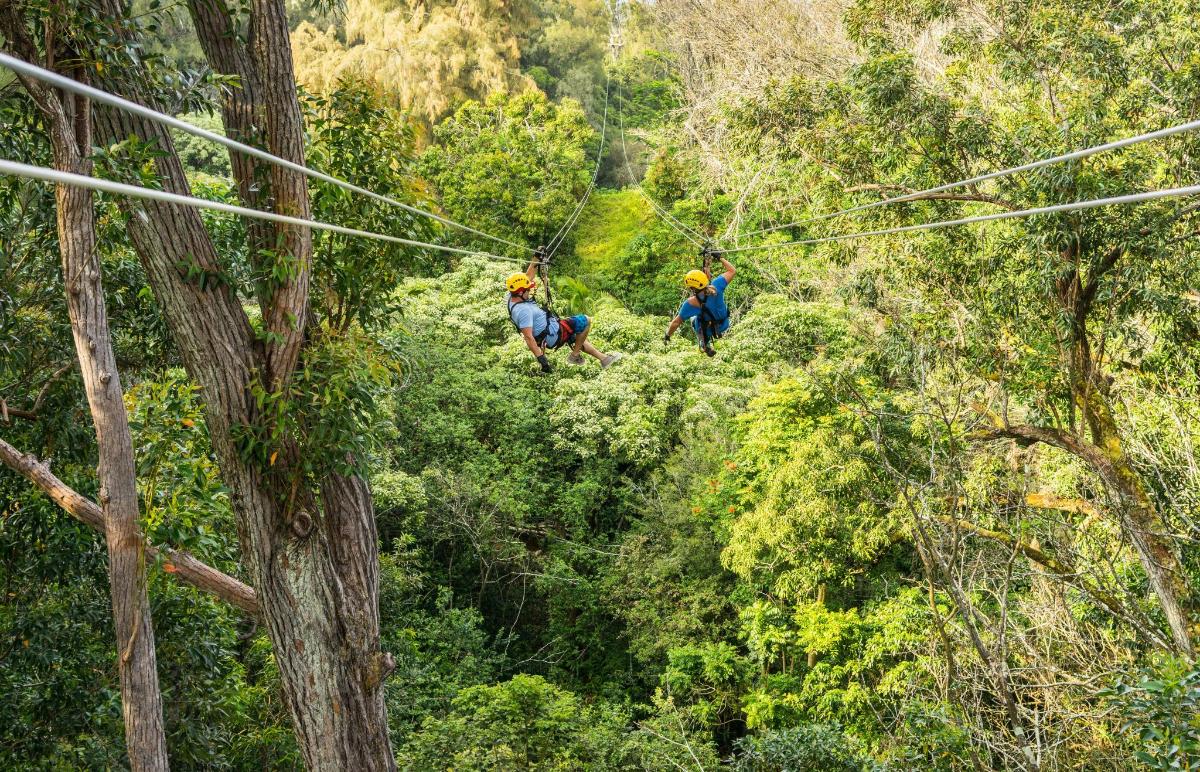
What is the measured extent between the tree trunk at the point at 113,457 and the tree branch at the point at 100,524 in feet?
0.95

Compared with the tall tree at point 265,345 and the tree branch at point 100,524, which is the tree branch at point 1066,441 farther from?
the tree branch at point 100,524

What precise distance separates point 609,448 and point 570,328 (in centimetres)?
1004

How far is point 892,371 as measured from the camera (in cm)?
942

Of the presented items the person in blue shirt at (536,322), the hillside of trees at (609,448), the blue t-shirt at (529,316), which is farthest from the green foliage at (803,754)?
the blue t-shirt at (529,316)

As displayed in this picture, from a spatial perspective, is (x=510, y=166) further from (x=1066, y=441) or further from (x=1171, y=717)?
(x=1171, y=717)

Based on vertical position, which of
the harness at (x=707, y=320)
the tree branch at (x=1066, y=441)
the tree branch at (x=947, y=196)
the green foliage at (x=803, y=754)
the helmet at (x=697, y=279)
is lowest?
the green foliage at (x=803, y=754)

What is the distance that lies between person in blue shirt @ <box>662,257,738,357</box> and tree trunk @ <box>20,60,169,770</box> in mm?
3878

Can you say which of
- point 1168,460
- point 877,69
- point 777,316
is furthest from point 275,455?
point 777,316

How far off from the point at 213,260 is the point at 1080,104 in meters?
6.61

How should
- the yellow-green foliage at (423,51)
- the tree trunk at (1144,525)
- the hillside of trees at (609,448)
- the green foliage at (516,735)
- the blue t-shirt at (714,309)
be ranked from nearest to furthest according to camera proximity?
the hillside of trees at (609,448), the blue t-shirt at (714,309), the tree trunk at (1144,525), the green foliage at (516,735), the yellow-green foliage at (423,51)

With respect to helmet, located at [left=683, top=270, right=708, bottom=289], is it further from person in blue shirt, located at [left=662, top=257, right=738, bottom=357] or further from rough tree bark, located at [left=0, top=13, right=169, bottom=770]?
rough tree bark, located at [left=0, top=13, right=169, bottom=770]

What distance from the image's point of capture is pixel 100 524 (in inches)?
223

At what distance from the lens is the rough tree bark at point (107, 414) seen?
4.68 m

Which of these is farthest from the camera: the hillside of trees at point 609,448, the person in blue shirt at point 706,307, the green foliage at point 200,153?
the green foliage at point 200,153
